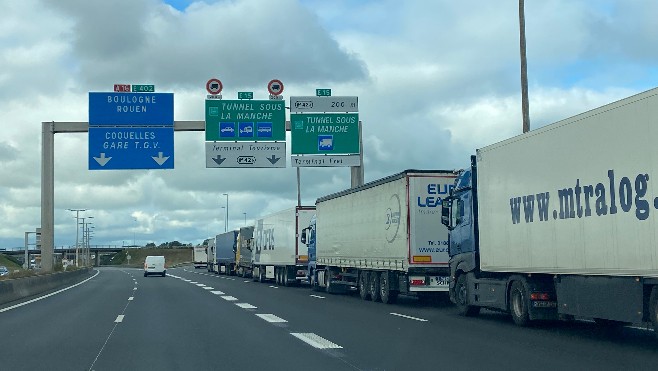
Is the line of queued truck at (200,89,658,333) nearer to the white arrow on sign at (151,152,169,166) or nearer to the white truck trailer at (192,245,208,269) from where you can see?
the white arrow on sign at (151,152,169,166)

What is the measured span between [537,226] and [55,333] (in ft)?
30.9

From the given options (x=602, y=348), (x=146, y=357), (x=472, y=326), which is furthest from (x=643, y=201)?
(x=146, y=357)

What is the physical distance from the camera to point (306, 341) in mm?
14164

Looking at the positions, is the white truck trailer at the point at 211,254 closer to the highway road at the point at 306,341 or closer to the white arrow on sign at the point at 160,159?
the white arrow on sign at the point at 160,159

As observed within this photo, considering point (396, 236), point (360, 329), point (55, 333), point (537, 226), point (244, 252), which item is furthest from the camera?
point (244, 252)

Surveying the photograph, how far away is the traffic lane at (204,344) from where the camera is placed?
37.9ft

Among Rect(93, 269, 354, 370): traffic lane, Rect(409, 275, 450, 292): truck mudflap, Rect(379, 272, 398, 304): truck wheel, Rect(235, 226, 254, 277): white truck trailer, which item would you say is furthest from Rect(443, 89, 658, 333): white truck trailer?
Rect(235, 226, 254, 277): white truck trailer

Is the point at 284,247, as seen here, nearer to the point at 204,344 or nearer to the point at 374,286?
the point at 374,286

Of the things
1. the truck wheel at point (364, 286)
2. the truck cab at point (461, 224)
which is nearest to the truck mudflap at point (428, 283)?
the truck cab at point (461, 224)

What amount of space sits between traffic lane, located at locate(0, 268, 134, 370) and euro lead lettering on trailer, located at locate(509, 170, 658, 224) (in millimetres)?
8124

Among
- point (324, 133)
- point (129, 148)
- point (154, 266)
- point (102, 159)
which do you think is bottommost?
point (154, 266)

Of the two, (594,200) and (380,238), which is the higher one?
(594,200)

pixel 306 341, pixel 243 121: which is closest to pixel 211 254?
pixel 243 121

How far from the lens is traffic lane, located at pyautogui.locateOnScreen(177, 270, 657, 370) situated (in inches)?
458
